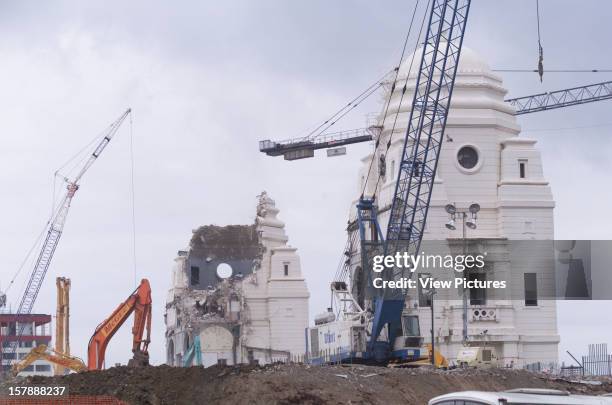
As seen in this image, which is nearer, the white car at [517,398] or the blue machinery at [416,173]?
the white car at [517,398]

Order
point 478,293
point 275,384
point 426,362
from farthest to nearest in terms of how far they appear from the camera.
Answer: point 478,293 → point 426,362 → point 275,384

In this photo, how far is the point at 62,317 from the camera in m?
115

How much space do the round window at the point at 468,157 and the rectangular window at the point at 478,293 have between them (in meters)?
7.42

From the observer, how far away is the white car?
1565 inches

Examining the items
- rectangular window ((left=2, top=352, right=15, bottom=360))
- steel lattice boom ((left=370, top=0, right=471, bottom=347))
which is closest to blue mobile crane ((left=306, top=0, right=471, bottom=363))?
steel lattice boom ((left=370, top=0, right=471, bottom=347))

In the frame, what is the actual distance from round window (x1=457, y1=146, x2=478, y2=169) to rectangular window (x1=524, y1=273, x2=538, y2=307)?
827 cm

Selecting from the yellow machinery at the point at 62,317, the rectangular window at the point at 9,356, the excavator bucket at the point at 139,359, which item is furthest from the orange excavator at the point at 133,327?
the rectangular window at the point at 9,356

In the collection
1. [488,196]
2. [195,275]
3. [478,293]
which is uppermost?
[488,196]

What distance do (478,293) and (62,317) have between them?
3769cm

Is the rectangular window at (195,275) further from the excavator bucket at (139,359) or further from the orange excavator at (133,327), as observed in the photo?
the excavator bucket at (139,359)

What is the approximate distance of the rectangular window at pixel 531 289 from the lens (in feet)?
307

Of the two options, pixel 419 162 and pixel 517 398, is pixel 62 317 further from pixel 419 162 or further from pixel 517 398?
pixel 517 398

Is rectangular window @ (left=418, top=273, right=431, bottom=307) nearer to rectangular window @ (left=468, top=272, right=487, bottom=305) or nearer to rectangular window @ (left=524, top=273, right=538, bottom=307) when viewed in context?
rectangular window @ (left=468, top=272, right=487, bottom=305)

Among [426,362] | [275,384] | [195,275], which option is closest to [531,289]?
[426,362]
